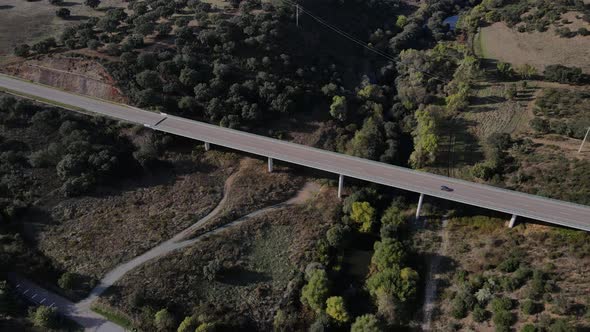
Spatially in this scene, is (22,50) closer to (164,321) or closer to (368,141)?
(164,321)

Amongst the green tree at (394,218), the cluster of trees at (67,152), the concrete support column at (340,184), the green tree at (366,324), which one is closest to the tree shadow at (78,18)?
the cluster of trees at (67,152)

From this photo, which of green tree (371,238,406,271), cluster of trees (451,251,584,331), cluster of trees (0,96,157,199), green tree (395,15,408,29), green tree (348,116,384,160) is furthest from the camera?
green tree (395,15,408,29)

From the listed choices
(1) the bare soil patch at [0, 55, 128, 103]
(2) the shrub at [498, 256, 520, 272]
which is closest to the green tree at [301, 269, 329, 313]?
(2) the shrub at [498, 256, 520, 272]

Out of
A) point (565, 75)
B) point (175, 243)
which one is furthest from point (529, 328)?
point (565, 75)

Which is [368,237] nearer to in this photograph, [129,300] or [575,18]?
[129,300]

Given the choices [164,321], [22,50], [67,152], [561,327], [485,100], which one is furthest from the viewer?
[485,100]

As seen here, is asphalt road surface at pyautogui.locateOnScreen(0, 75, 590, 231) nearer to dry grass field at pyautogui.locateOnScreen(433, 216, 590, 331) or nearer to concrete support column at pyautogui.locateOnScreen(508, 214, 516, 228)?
concrete support column at pyautogui.locateOnScreen(508, 214, 516, 228)

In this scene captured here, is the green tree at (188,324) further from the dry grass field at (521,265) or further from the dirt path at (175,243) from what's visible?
the dry grass field at (521,265)
